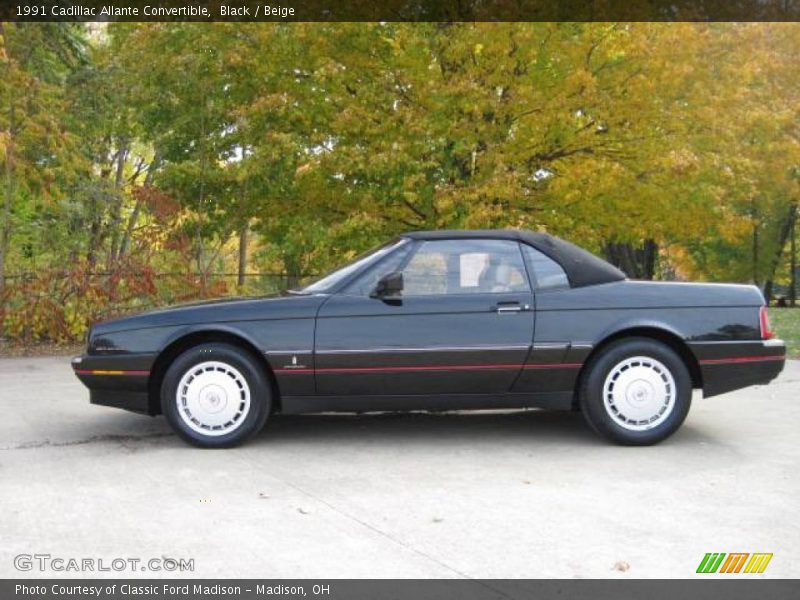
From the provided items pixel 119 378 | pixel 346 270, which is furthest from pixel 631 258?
pixel 119 378

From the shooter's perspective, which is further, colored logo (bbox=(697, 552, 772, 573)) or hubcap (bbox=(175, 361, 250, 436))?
hubcap (bbox=(175, 361, 250, 436))

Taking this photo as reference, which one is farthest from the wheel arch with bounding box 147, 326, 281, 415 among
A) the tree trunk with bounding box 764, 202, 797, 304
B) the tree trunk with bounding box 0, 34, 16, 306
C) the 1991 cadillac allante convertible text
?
the tree trunk with bounding box 764, 202, 797, 304

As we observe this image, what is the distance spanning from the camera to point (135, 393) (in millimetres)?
5746

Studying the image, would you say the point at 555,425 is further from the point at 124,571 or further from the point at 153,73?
the point at 153,73

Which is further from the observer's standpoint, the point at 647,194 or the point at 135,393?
the point at 647,194

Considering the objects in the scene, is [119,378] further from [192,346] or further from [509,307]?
[509,307]

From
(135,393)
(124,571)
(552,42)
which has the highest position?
(552,42)

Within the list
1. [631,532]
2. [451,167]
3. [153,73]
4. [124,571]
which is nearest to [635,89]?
[451,167]

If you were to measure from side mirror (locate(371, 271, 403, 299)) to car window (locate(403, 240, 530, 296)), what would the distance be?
0.42ft

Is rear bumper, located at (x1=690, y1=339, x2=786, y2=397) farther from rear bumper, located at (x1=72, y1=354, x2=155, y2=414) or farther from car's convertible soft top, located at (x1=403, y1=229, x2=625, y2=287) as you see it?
rear bumper, located at (x1=72, y1=354, x2=155, y2=414)

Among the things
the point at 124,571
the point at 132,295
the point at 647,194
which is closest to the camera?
the point at 124,571

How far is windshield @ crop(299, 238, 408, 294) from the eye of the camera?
588cm

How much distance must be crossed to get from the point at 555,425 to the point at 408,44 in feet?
25.8
